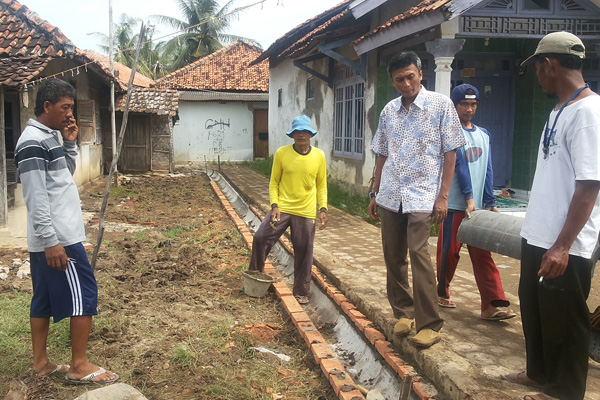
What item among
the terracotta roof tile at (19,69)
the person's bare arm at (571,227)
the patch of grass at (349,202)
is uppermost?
the terracotta roof tile at (19,69)

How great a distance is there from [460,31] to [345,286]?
4241 mm

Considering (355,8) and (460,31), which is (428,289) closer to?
(460,31)

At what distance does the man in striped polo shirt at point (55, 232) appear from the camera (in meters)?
3.36

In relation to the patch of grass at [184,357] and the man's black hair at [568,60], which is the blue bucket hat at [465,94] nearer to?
the man's black hair at [568,60]

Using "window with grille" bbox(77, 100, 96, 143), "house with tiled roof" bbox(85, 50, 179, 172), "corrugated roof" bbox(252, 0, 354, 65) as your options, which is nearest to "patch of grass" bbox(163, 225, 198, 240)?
"corrugated roof" bbox(252, 0, 354, 65)

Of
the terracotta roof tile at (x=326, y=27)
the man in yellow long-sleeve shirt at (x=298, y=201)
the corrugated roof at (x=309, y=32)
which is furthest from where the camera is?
the corrugated roof at (x=309, y=32)

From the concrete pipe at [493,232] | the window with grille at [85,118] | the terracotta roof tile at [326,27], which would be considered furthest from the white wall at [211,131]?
the concrete pipe at [493,232]

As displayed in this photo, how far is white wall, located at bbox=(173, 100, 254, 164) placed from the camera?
25.0 m

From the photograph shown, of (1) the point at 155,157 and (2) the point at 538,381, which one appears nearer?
(2) the point at 538,381

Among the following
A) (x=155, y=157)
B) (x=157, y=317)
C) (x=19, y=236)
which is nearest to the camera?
(x=157, y=317)

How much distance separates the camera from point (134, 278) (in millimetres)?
6230

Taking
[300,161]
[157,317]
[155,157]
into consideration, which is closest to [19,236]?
[157,317]

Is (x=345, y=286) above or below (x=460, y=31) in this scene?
below

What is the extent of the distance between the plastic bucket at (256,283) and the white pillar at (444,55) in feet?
12.7
